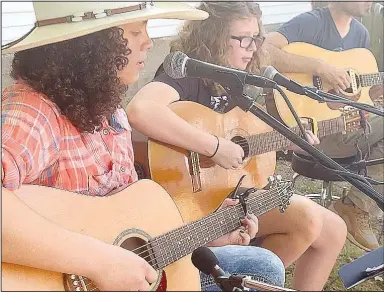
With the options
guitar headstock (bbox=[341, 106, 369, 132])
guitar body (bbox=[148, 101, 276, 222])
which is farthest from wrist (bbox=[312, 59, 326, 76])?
guitar body (bbox=[148, 101, 276, 222])

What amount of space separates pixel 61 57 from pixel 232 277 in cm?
47

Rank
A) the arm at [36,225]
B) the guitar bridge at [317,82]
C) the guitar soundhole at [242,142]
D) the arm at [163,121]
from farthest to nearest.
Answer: the guitar bridge at [317,82] < the guitar soundhole at [242,142] < the arm at [163,121] < the arm at [36,225]

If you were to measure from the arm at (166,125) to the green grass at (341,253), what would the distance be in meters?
0.15

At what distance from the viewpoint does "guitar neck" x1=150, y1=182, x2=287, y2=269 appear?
3.21 ft

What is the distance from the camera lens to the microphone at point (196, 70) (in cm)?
105

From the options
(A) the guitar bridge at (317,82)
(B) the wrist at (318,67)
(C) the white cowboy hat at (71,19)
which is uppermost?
(C) the white cowboy hat at (71,19)

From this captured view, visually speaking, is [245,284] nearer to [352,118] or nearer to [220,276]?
[220,276]

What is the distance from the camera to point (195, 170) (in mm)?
1094

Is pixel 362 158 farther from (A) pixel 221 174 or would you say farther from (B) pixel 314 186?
(A) pixel 221 174

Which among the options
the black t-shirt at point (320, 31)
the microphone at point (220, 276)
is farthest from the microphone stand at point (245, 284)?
the black t-shirt at point (320, 31)

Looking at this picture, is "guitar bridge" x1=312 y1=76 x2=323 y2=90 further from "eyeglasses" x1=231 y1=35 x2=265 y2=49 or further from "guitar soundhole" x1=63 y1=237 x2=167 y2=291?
"guitar soundhole" x1=63 y1=237 x2=167 y2=291

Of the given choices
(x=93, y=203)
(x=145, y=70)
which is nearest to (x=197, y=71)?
(x=145, y=70)

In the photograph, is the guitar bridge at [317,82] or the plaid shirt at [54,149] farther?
the guitar bridge at [317,82]

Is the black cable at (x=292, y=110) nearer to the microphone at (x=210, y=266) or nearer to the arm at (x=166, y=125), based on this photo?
the arm at (x=166, y=125)
